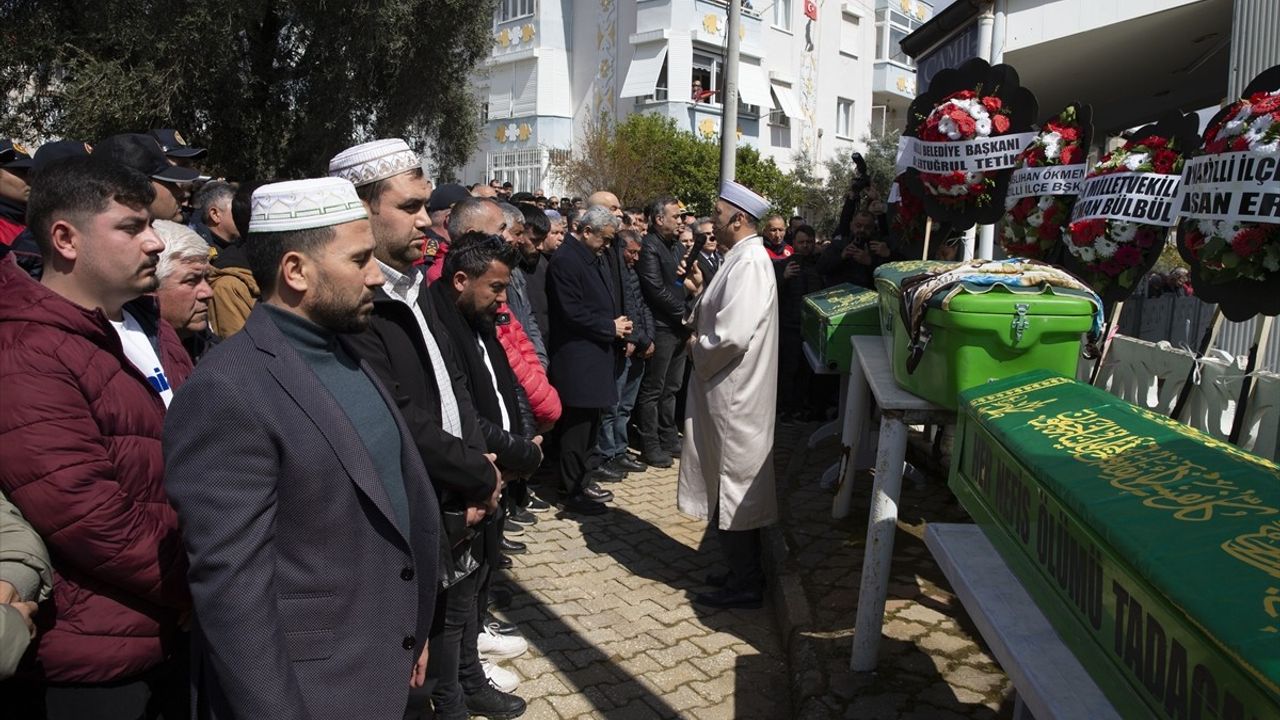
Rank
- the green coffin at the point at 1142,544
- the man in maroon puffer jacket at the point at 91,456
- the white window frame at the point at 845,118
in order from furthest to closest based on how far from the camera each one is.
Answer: the white window frame at the point at 845,118 → the man in maroon puffer jacket at the point at 91,456 → the green coffin at the point at 1142,544

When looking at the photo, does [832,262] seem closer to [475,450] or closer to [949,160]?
[949,160]

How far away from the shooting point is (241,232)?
13.5ft

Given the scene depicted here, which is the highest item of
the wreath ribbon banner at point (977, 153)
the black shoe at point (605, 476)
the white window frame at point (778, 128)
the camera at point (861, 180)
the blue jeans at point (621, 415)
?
the white window frame at point (778, 128)

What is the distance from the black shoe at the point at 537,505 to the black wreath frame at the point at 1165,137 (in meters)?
3.84

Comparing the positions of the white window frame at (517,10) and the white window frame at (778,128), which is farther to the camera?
the white window frame at (517,10)

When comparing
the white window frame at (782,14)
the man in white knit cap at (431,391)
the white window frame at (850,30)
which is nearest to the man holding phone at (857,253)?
the man in white knit cap at (431,391)

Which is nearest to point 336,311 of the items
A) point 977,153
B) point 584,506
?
point 977,153

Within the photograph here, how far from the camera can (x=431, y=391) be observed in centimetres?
288

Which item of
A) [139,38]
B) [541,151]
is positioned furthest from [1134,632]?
[541,151]

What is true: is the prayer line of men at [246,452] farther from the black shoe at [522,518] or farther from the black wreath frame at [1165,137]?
the black wreath frame at [1165,137]

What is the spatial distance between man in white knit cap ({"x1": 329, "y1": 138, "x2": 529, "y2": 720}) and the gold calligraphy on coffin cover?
67.2 inches

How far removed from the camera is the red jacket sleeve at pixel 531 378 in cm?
417

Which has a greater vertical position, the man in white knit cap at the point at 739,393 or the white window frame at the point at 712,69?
the white window frame at the point at 712,69

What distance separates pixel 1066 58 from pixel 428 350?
9.21m
